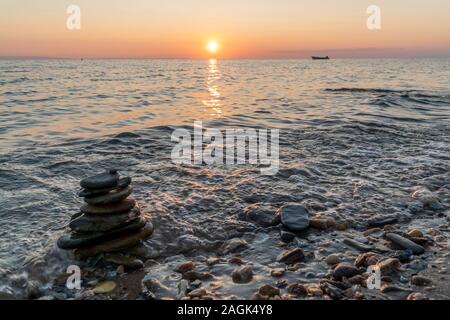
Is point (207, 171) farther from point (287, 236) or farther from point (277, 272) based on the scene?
point (277, 272)

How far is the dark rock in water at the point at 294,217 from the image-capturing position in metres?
6.67

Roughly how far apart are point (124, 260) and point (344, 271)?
3024 mm

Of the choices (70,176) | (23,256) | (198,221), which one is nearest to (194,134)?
(70,176)

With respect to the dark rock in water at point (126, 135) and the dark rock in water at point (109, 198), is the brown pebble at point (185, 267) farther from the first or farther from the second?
the dark rock in water at point (126, 135)

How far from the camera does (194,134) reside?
15.7 meters

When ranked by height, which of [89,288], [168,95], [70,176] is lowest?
[89,288]

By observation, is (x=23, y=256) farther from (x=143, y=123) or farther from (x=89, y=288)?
(x=143, y=123)

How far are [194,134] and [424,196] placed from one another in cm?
944

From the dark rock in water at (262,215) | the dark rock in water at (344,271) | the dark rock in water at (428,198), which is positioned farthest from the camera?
the dark rock in water at (428,198)

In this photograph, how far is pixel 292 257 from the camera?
224 inches

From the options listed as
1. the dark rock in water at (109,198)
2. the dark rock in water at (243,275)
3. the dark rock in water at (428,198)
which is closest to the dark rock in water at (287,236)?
the dark rock in water at (243,275)

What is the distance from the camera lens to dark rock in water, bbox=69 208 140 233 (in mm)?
5992

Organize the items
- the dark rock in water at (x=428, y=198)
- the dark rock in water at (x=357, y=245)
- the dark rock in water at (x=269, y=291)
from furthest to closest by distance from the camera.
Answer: the dark rock in water at (x=428, y=198)
the dark rock in water at (x=357, y=245)
the dark rock in water at (x=269, y=291)

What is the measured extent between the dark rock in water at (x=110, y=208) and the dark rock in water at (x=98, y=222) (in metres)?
0.07
